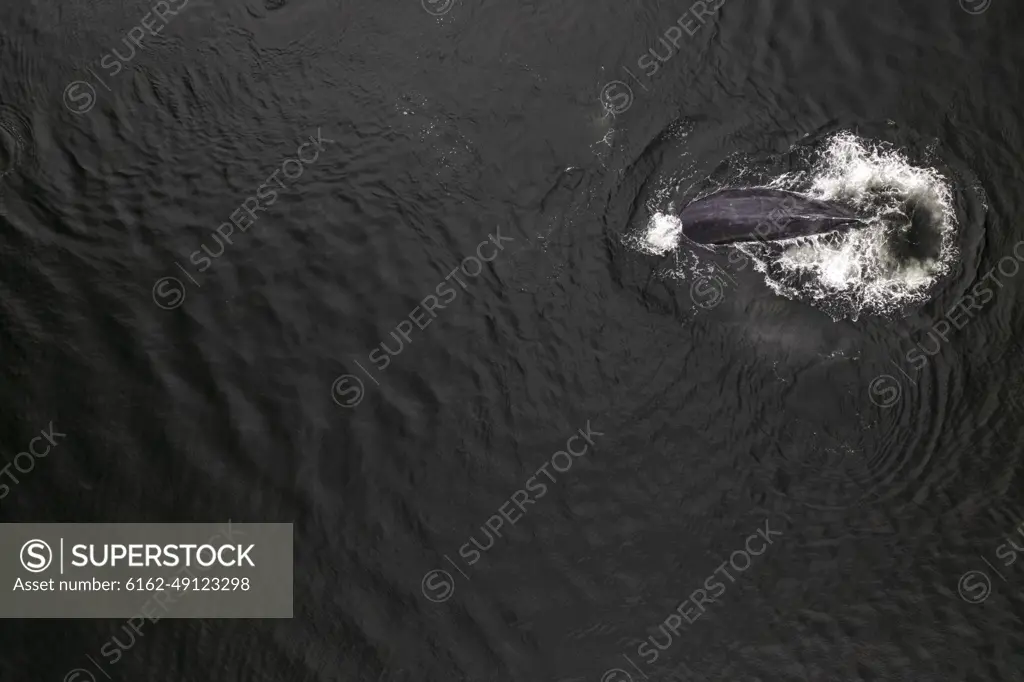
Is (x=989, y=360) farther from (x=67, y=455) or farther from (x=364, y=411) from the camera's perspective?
(x=67, y=455)

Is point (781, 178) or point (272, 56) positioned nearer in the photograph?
point (781, 178)

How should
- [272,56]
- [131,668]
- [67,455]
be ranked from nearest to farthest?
[131,668], [67,455], [272,56]

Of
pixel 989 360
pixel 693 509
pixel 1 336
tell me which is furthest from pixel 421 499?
pixel 989 360

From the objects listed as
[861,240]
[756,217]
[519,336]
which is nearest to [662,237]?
[756,217]

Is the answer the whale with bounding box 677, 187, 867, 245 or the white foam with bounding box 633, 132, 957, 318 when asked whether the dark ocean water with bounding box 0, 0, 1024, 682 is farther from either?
the whale with bounding box 677, 187, 867, 245

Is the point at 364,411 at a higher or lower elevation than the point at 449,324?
lower

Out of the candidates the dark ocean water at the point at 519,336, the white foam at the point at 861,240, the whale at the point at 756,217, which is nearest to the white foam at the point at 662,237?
the white foam at the point at 861,240

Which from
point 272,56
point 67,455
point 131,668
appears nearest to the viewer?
point 131,668
